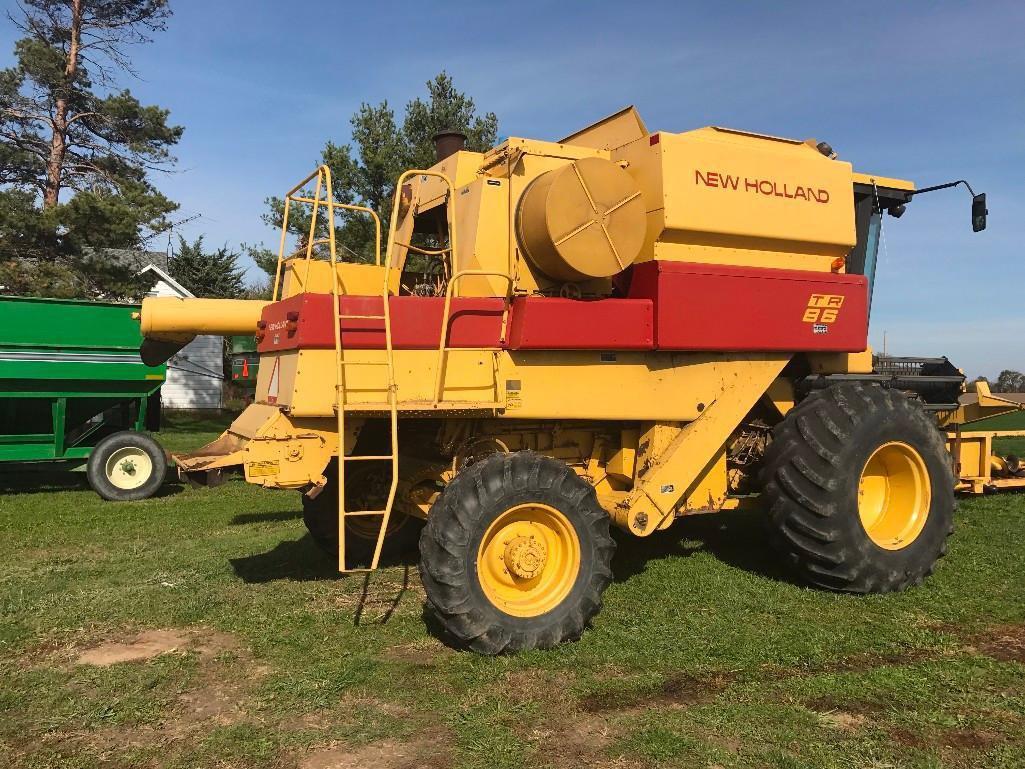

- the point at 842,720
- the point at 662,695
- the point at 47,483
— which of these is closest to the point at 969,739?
the point at 842,720

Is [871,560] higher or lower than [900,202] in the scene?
lower

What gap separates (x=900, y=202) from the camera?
289 inches

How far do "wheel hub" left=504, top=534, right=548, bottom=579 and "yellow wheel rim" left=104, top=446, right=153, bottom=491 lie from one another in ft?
25.9

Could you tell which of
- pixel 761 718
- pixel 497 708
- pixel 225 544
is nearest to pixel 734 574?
pixel 761 718

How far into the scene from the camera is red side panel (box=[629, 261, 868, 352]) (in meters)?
5.60

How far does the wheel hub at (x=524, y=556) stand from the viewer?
4898 millimetres

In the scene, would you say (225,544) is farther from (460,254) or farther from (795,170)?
(795,170)

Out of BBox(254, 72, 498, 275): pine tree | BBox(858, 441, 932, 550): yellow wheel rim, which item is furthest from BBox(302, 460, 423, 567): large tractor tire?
BBox(254, 72, 498, 275): pine tree

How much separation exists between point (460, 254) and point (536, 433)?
1.36 m

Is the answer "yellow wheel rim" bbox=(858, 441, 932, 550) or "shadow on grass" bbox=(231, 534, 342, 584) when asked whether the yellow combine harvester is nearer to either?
"yellow wheel rim" bbox=(858, 441, 932, 550)

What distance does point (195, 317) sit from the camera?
6.15 metres

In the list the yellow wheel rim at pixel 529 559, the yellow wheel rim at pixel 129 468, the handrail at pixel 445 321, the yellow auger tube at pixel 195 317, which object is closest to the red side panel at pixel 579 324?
the handrail at pixel 445 321

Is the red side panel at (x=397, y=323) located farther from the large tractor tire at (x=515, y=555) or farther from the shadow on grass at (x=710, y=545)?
the shadow on grass at (x=710, y=545)

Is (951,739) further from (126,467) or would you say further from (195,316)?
(126,467)
